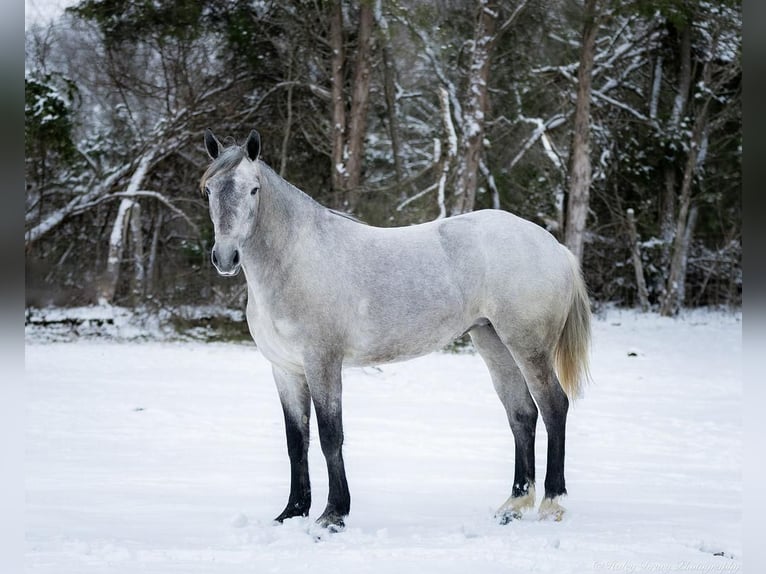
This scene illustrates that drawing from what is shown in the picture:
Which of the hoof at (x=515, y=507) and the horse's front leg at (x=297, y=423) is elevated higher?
the horse's front leg at (x=297, y=423)

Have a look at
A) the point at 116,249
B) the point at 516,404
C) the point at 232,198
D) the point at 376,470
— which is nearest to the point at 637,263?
the point at 116,249

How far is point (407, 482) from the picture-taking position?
5301 mm

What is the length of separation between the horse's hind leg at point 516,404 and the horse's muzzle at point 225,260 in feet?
5.44

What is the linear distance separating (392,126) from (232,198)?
36.2 feet

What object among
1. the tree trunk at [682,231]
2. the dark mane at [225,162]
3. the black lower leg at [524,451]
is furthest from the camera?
the tree trunk at [682,231]

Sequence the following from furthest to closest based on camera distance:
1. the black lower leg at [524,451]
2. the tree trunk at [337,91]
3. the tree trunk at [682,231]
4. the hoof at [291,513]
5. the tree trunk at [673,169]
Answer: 1. the tree trunk at [673,169]
2. the tree trunk at [682,231]
3. the tree trunk at [337,91]
4. the black lower leg at [524,451]
5. the hoof at [291,513]

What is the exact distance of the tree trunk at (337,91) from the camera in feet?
40.8

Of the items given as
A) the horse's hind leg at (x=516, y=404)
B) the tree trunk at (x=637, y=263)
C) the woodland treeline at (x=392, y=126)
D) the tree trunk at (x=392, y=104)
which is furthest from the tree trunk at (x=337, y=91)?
the horse's hind leg at (x=516, y=404)

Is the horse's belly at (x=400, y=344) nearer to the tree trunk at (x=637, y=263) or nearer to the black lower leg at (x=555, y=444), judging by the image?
the black lower leg at (x=555, y=444)

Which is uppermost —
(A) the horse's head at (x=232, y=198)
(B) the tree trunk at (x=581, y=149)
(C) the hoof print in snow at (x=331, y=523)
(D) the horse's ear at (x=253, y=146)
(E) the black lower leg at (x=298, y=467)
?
(B) the tree trunk at (x=581, y=149)

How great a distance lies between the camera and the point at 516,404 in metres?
4.64

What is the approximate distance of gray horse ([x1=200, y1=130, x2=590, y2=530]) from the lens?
4.04 m

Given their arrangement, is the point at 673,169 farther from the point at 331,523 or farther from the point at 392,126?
the point at 331,523
